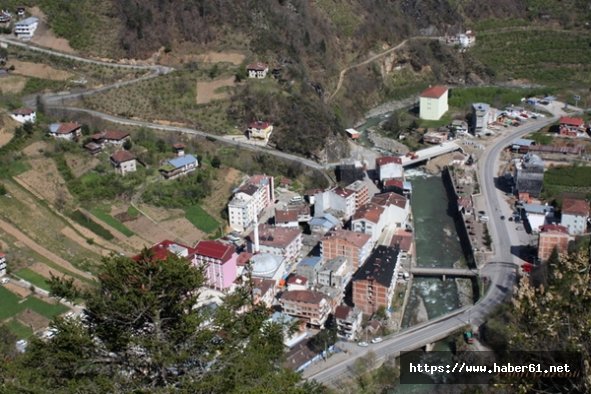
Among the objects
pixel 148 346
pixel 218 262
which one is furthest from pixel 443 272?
pixel 148 346

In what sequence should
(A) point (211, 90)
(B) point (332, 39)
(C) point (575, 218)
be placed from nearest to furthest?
(C) point (575, 218)
(A) point (211, 90)
(B) point (332, 39)

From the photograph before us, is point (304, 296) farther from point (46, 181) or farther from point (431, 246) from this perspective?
point (46, 181)

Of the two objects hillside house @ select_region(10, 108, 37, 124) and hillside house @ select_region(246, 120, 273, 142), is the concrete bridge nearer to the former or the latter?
hillside house @ select_region(246, 120, 273, 142)

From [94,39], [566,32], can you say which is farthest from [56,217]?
[566,32]

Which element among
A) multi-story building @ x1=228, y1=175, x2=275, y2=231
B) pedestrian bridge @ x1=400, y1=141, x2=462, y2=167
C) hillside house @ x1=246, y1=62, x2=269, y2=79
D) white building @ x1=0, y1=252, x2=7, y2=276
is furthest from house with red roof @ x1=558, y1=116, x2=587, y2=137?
white building @ x1=0, y1=252, x2=7, y2=276

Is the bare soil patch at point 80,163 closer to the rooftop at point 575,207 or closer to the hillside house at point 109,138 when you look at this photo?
the hillside house at point 109,138
